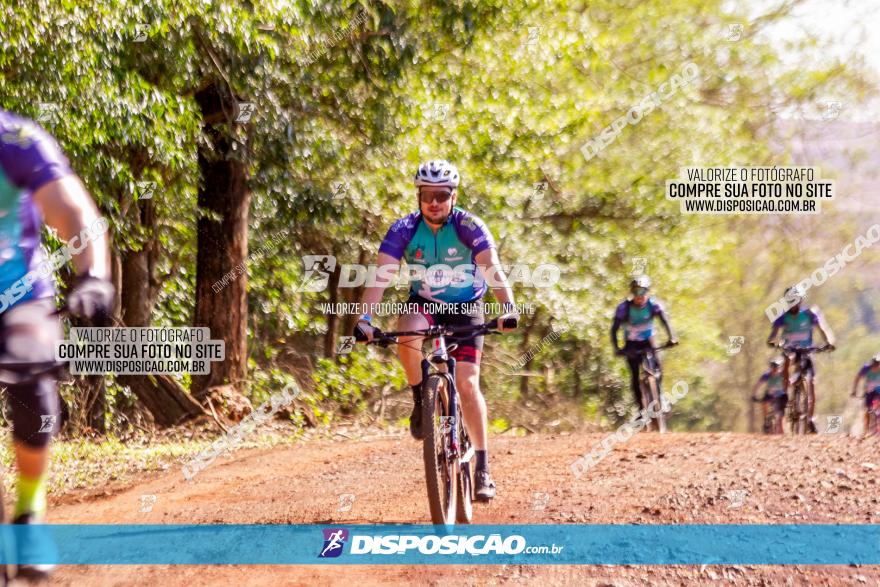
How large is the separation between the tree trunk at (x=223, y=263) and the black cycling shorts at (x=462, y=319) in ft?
25.6

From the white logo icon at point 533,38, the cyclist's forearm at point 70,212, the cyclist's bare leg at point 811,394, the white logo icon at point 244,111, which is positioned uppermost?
the white logo icon at point 533,38

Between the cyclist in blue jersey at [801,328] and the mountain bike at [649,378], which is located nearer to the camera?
the mountain bike at [649,378]

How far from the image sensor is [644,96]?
2250cm

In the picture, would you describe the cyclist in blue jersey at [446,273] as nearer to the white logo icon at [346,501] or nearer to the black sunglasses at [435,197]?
the black sunglasses at [435,197]

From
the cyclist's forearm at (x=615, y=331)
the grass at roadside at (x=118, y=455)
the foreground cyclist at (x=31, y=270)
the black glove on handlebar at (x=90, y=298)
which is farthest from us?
the cyclist's forearm at (x=615, y=331)

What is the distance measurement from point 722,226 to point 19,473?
2366 centimetres

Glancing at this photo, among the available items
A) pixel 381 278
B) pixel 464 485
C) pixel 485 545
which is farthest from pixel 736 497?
pixel 381 278

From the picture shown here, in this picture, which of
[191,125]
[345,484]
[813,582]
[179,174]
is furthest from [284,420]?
[813,582]

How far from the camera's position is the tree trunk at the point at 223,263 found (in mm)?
14469

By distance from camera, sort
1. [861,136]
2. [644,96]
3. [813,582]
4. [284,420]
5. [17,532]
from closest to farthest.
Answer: [17,532] < [813,582] < [284,420] < [644,96] < [861,136]

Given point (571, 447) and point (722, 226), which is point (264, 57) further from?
point (722, 226)

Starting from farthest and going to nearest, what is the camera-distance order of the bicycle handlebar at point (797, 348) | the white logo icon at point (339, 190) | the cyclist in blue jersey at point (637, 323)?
the white logo icon at point (339, 190) → the bicycle handlebar at point (797, 348) → the cyclist in blue jersey at point (637, 323)

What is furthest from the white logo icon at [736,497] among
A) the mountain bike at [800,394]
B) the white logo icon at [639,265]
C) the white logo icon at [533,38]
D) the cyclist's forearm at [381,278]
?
the white logo icon at [639,265]

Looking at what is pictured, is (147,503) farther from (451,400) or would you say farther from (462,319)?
(462,319)
